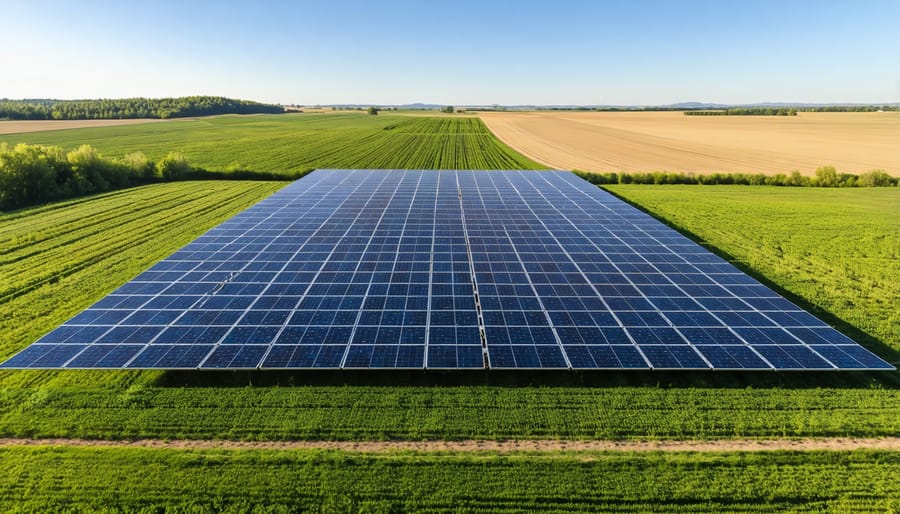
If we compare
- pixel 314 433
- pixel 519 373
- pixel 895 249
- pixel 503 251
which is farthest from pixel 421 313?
pixel 895 249

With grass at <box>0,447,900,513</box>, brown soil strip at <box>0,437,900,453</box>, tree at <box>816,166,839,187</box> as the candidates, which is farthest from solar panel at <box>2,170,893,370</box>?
tree at <box>816,166,839,187</box>

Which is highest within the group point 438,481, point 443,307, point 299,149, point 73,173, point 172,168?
point 299,149

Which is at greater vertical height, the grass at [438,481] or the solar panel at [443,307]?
the solar panel at [443,307]

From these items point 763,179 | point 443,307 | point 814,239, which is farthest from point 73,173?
point 763,179

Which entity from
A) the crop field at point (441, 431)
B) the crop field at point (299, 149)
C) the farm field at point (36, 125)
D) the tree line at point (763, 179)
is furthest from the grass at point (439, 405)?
the farm field at point (36, 125)

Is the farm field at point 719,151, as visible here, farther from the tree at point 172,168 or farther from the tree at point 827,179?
the tree at point 172,168

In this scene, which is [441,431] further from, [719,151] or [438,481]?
[719,151]
